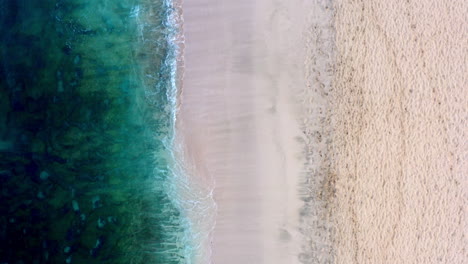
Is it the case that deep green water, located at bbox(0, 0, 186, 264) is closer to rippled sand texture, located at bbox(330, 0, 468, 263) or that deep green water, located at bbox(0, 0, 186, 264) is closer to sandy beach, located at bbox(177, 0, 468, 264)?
sandy beach, located at bbox(177, 0, 468, 264)

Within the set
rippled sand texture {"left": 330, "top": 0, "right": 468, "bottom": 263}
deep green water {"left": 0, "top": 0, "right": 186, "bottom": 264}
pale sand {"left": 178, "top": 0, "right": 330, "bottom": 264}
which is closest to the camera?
rippled sand texture {"left": 330, "top": 0, "right": 468, "bottom": 263}

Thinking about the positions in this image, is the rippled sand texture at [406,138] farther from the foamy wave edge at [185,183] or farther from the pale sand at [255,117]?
the foamy wave edge at [185,183]

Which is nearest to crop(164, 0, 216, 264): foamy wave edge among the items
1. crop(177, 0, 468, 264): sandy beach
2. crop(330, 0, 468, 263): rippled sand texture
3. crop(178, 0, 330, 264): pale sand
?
crop(177, 0, 468, 264): sandy beach

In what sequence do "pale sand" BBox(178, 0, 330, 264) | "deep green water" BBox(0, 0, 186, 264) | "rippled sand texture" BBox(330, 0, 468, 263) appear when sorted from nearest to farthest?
1. "rippled sand texture" BBox(330, 0, 468, 263)
2. "pale sand" BBox(178, 0, 330, 264)
3. "deep green water" BBox(0, 0, 186, 264)

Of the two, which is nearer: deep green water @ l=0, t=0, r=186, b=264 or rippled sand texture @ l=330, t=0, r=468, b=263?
rippled sand texture @ l=330, t=0, r=468, b=263

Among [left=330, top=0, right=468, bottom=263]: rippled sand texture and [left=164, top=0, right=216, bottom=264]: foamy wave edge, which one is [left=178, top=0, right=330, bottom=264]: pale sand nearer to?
[left=164, top=0, right=216, bottom=264]: foamy wave edge

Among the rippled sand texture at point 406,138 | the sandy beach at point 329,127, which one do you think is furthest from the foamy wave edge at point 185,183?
the rippled sand texture at point 406,138

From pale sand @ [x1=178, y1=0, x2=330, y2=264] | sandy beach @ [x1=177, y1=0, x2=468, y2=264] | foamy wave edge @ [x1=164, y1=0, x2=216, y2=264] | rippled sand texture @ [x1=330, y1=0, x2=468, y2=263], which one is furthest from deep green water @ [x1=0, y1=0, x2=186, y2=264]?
rippled sand texture @ [x1=330, y1=0, x2=468, y2=263]

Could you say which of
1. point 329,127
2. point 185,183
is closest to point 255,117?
point 329,127
